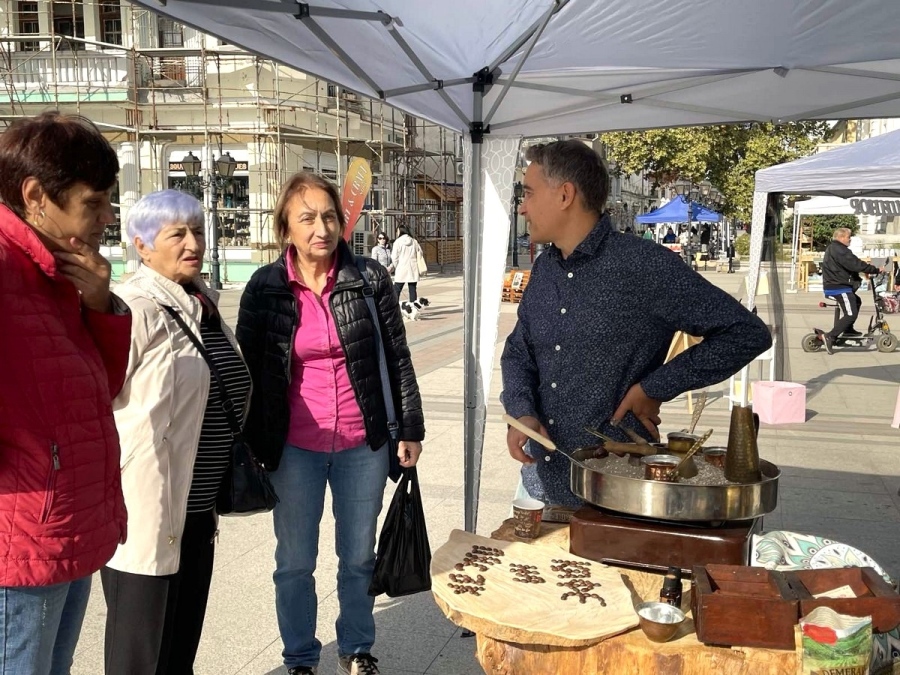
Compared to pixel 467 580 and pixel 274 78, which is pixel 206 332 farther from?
pixel 274 78

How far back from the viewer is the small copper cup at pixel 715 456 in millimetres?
2340

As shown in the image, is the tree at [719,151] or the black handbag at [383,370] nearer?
the black handbag at [383,370]

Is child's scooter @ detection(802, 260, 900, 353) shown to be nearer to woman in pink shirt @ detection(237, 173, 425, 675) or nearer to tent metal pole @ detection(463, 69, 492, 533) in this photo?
tent metal pole @ detection(463, 69, 492, 533)

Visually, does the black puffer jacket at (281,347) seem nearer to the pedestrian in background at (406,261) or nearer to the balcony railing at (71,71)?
the pedestrian in background at (406,261)

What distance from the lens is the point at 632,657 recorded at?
1820 mm

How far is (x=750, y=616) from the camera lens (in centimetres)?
177

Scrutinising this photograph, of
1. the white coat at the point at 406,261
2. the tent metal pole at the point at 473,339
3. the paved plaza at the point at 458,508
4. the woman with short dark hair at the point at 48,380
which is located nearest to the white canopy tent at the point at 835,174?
the paved plaza at the point at 458,508

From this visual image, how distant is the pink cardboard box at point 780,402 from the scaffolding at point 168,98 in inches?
704

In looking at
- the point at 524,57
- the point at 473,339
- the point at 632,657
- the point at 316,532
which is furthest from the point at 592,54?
the point at 632,657

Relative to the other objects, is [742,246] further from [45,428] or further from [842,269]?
[45,428]

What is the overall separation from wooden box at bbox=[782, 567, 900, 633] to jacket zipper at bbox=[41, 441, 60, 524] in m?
1.58

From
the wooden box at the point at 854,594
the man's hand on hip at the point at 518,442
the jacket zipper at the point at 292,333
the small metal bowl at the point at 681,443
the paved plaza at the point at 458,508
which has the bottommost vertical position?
the paved plaza at the point at 458,508

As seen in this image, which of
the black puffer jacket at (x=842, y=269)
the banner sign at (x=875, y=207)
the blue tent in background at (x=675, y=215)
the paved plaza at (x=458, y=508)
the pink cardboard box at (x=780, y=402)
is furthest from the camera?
the blue tent in background at (x=675, y=215)

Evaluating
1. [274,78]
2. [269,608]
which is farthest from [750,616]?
[274,78]
